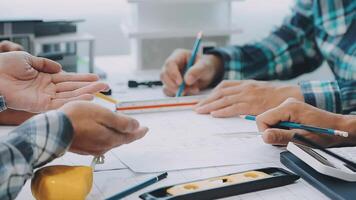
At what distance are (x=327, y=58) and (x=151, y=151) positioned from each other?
0.70 metres

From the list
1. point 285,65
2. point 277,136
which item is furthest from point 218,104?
point 285,65

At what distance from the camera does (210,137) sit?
0.93 metres

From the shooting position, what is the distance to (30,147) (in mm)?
627

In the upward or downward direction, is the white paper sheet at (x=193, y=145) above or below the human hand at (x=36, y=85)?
below

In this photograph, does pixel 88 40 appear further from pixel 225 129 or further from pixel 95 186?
pixel 95 186

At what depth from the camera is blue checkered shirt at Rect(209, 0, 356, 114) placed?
1128 mm

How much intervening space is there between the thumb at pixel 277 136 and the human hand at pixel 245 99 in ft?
0.61

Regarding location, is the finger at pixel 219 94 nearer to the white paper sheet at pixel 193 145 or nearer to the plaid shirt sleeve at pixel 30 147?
the white paper sheet at pixel 193 145

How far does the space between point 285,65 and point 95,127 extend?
2.86ft

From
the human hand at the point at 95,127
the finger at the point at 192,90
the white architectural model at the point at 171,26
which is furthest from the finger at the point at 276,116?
the white architectural model at the point at 171,26

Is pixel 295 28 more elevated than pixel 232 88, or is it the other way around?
pixel 295 28

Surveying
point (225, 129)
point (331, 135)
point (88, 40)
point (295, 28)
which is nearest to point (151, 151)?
point (225, 129)

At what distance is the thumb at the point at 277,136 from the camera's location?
0.86 metres

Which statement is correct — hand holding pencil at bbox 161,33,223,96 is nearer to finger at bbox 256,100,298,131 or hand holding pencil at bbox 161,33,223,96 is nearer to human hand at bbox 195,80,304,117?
human hand at bbox 195,80,304,117
